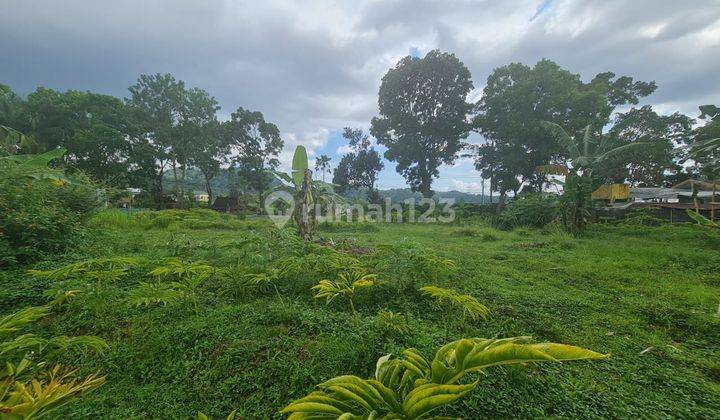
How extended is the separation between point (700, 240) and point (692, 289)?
6.77 meters

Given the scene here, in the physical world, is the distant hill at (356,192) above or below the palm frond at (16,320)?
above

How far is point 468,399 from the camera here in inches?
56.0

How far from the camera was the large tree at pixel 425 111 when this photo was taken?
2136 cm

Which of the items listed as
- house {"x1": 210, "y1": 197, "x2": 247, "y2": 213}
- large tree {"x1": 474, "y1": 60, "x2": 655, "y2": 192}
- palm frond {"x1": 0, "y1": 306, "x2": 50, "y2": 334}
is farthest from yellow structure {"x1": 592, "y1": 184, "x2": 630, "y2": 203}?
house {"x1": 210, "y1": 197, "x2": 247, "y2": 213}

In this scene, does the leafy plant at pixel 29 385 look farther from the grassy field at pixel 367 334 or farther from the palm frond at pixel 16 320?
the grassy field at pixel 367 334

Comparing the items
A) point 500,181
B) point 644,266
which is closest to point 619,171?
point 500,181

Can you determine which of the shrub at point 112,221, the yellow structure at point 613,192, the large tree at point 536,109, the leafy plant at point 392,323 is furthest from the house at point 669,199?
the shrub at point 112,221

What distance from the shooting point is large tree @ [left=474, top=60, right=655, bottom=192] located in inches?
679

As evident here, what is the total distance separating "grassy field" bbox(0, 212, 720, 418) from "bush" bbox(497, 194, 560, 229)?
8.39 metres

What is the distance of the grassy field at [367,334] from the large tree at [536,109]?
1625cm

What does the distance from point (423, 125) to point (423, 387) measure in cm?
2296

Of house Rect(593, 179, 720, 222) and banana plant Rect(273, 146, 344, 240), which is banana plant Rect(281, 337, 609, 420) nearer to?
banana plant Rect(273, 146, 344, 240)

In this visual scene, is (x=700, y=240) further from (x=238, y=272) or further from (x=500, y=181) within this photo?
(x=500, y=181)

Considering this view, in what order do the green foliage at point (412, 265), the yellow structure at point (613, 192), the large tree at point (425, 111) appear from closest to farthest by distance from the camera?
1. the green foliage at point (412, 265)
2. the yellow structure at point (613, 192)
3. the large tree at point (425, 111)
